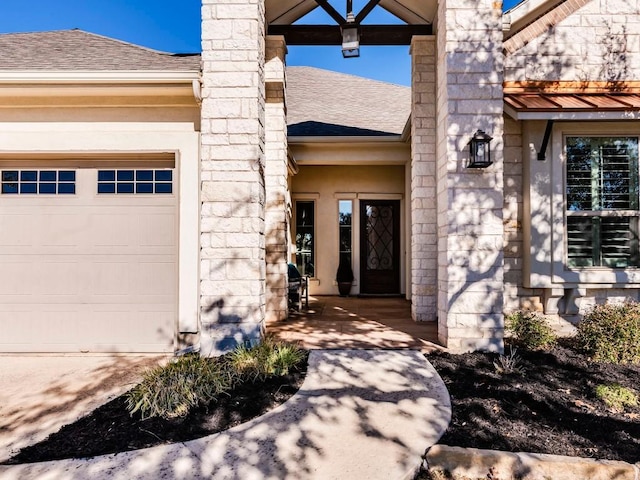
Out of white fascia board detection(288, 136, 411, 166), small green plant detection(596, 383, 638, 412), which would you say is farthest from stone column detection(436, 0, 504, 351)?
white fascia board detection(288, 136, 411, 166)

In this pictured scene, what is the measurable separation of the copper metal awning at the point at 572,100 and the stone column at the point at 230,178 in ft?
10.1

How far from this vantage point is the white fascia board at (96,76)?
4.51m

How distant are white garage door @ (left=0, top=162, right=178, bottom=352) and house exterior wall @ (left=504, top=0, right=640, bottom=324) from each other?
4.46m

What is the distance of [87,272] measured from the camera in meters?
4.93

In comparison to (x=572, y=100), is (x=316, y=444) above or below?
below

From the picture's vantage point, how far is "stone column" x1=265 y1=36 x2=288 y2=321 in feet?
19.8

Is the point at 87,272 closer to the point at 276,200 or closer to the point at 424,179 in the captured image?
the point at 276,200

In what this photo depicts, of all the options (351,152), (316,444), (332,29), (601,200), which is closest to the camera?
(316,444)

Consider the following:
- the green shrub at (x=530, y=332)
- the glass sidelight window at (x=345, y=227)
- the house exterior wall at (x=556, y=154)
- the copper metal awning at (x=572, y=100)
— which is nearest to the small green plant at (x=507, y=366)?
the green shrub at (x=530, y=332)

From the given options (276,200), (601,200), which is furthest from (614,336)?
(276,200)

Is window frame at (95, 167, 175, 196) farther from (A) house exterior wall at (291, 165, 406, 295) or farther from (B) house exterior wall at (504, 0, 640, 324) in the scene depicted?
(A) house exterior wall at (291, 165, 406, 295)

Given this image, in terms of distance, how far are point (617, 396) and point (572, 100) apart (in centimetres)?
348

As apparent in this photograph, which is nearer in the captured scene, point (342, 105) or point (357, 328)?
point (357, 328)

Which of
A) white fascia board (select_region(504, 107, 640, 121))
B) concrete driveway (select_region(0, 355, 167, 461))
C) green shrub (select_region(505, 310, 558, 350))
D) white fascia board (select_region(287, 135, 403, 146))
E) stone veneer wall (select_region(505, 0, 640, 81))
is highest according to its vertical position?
stone veneer wall (select_region(505, 0, 640, 81))
